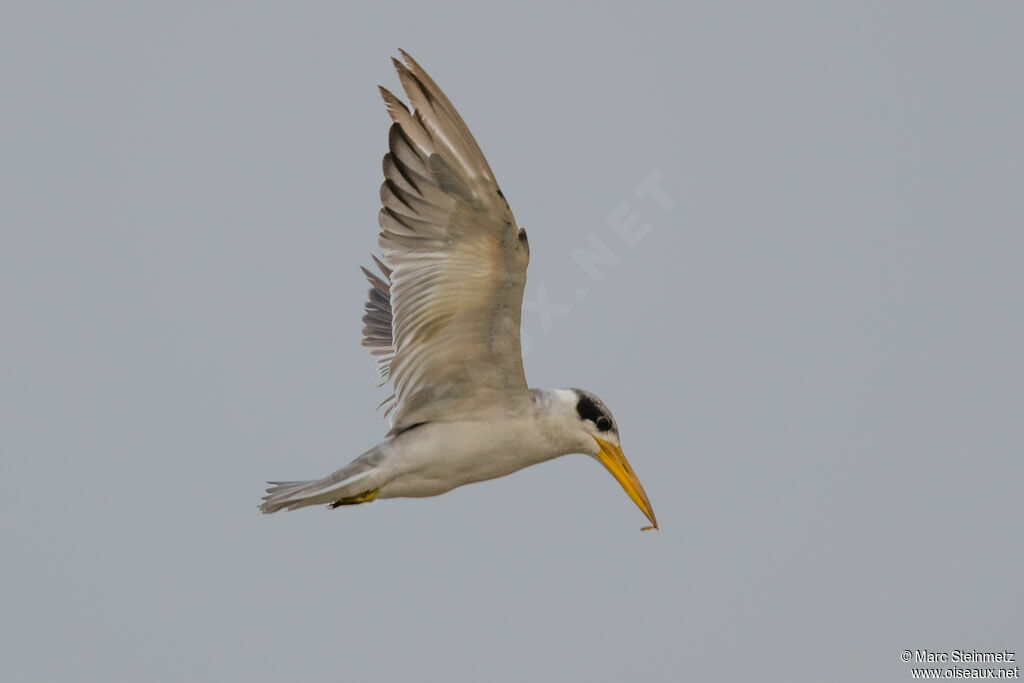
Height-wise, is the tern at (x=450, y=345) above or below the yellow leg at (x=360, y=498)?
above

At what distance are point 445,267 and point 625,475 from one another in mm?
2191

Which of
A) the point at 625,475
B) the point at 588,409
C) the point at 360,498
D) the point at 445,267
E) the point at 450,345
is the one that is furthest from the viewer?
the point at 625,475

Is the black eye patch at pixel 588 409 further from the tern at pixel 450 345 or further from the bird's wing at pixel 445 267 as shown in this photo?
the bird's wing at pixel 445 267

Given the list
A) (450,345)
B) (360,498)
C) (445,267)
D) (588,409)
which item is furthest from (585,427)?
(445,267)

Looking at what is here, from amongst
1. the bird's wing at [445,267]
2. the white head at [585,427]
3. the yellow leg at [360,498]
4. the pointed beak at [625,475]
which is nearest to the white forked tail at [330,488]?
the yellow leg at [360,498]

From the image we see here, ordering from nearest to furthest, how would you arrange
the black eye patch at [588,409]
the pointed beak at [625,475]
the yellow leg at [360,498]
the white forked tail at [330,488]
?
the white forked tail at [330,488] < the yellow leg at [360,498] < the black eye patch at [588,409] < the pointed beak at [625,475]

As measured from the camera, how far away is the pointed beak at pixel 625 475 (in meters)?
9.03

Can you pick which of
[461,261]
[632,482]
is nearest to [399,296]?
[461,261]

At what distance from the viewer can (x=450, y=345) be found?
26.9 ft

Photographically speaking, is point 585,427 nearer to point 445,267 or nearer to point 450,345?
point 450,345

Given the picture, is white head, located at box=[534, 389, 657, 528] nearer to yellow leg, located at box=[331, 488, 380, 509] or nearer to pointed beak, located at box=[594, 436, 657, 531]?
pointed beak, located at box=[594, 436, 657, 531]

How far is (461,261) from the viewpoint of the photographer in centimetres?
774

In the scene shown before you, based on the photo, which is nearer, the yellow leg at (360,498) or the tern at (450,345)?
the tern at (450,345)

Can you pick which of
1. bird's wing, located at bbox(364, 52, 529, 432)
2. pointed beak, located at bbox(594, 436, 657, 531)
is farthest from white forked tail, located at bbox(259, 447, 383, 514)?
pointed beak, located at bbox(594, 436, 657, 531)
